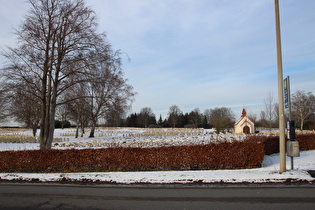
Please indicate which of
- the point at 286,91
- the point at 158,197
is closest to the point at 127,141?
the point at 286,91

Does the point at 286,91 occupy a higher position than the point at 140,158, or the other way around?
the point at 286,91

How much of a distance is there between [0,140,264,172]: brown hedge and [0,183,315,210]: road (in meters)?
3.03

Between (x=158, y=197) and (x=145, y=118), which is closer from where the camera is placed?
(x=158, y=197)

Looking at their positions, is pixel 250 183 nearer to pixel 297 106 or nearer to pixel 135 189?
pixel 135 189

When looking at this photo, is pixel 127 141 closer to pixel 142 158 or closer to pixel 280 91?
pixel 142 158

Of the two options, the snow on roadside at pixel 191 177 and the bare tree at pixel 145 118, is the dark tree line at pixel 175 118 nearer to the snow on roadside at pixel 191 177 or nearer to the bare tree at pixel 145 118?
the bare tree at pixel 145 118

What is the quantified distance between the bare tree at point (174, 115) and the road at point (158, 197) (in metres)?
90.6

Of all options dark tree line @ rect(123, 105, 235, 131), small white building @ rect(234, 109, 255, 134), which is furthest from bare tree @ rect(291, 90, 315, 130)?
dark tree line @ rect(123, 105, 235, 131)

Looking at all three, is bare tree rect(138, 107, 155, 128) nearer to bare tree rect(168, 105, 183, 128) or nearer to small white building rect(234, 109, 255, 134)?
bare tree rect(168, 105, 183, 128)

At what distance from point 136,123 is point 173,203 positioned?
102 metres

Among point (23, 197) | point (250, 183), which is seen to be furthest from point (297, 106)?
point (23, 197)

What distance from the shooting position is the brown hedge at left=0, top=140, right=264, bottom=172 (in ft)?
35.7

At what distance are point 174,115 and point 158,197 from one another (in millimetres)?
95300

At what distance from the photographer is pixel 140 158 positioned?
1128 centimetres
